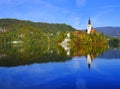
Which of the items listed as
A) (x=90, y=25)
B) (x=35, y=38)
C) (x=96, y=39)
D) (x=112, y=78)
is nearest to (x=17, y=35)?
(x=35, y=38)

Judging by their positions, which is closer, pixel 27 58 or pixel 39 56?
pixel 27 58

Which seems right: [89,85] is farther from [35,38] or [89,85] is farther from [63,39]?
[35,38]

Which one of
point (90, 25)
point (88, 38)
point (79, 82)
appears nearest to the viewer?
point (79, 82)

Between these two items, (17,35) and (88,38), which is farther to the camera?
(17,35)

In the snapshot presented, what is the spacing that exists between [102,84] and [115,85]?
0.95 m

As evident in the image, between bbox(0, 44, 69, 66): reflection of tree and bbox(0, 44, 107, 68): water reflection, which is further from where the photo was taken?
bbox(0, 44, 107, 68): water reflection

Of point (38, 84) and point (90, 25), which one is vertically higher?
point (90, 25)

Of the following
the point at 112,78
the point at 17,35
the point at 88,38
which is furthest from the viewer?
the point at 17,35

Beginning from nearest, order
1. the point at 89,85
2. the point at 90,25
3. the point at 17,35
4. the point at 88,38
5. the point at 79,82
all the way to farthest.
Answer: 1. the point at 89,85
2. the point at 79,82
3. the point at 88,38
4. the point at 90,25
5. the point at 17,35

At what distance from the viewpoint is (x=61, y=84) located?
64.8 feet

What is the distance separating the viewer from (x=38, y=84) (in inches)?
782

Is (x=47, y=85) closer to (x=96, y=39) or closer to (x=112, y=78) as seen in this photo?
(x=112, y=78)

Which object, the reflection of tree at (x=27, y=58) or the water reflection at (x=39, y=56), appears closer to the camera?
the reflection of tree at (x=27, y=58)

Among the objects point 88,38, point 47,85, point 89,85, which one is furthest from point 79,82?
point 88,38
